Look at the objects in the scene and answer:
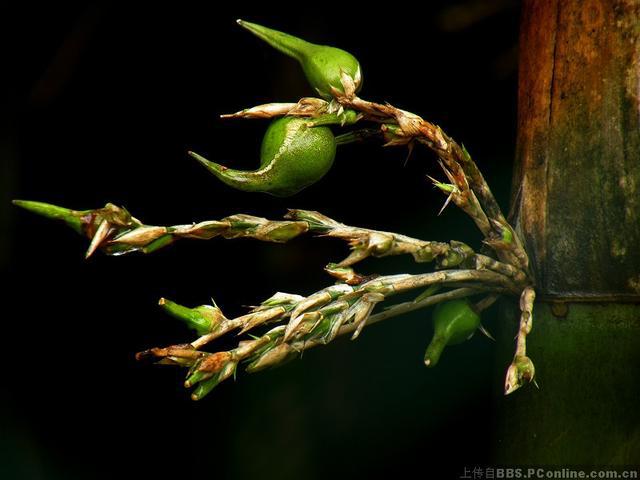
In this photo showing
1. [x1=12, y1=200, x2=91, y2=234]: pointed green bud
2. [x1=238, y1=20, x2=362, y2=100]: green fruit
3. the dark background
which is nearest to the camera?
[x1=12, y1=200, x2=91, y2=234]: pointed green bud

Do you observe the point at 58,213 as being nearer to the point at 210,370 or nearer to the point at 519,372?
the point at 210,370

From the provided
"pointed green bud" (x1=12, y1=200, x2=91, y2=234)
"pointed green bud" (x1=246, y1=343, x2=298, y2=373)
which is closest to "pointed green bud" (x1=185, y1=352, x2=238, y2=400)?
"pointed green bud" (x1=246, y1=343, x2=298, y2=373)

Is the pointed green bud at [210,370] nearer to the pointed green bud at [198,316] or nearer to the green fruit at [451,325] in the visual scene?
the pointed green bud at [198,316]

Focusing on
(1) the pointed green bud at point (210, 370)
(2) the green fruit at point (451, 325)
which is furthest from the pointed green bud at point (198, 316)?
(2) the green fruit at point (451, 325)

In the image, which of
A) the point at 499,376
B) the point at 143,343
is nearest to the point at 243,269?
the point at 143,343

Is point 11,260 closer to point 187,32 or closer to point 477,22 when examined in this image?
point 187,32

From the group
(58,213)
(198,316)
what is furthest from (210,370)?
(58,213)

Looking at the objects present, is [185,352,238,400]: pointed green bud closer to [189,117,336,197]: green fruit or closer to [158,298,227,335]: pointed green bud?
[158,298,227,335]: pointed green bud
